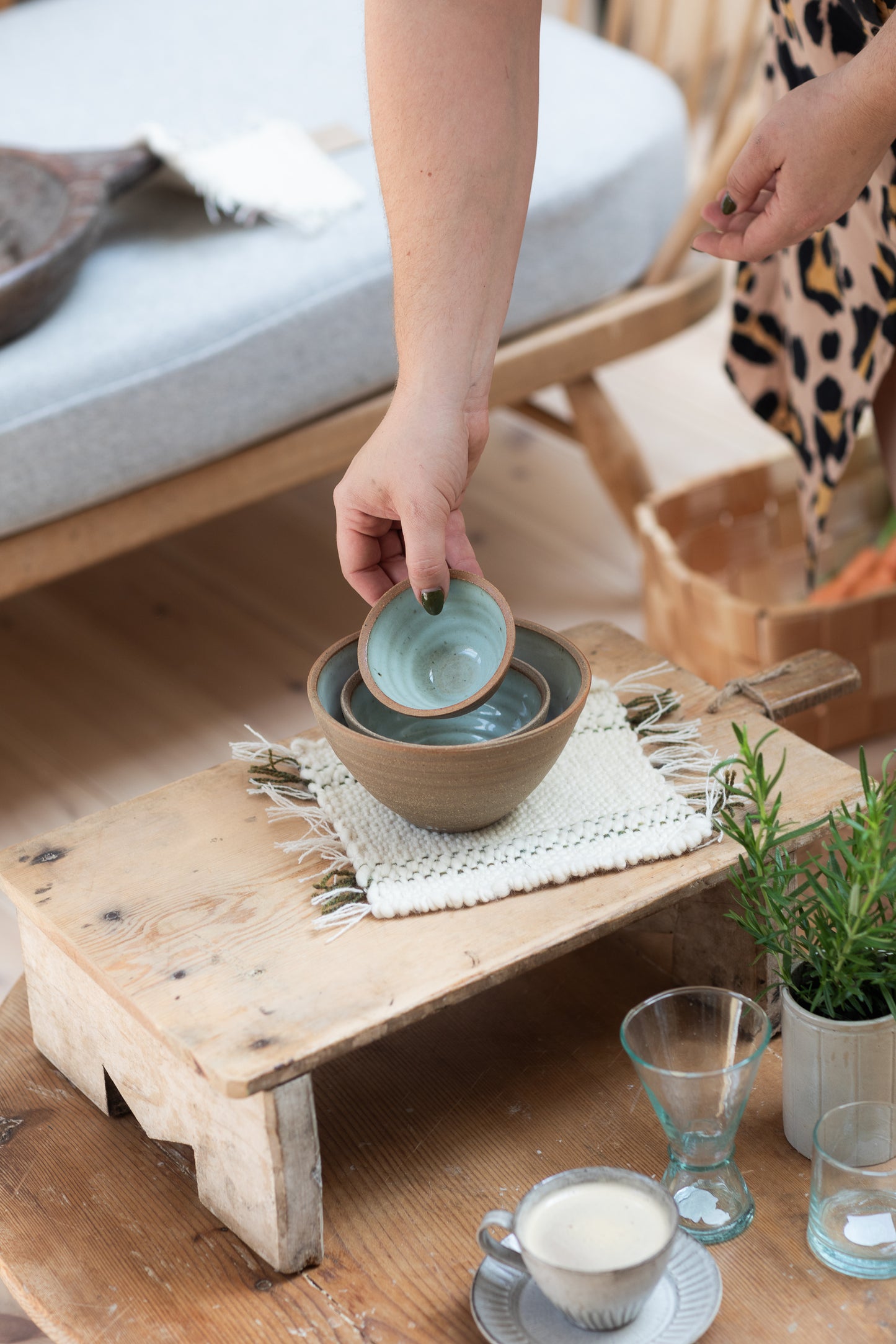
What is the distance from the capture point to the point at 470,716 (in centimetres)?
106

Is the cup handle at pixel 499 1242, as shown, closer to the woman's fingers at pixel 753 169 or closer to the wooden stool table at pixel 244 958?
the wooden stool table at pixel 244 958

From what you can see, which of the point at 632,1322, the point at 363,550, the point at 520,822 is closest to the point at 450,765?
the point at 520,822

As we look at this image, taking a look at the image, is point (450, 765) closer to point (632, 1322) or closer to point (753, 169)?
point (632, 1322)

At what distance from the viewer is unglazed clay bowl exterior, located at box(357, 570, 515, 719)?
1000 millimetres

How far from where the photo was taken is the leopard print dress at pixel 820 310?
1.19 meters

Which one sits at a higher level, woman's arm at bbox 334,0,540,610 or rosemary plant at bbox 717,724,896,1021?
woman's arm at bbox 334,0,540,610

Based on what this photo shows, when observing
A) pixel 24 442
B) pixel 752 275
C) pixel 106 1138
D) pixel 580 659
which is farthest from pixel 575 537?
pixel 106 1138

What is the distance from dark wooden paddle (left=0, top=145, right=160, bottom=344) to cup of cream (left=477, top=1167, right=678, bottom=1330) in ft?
3.52

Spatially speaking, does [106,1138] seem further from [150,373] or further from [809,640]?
[809,640]

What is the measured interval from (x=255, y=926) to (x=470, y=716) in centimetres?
23

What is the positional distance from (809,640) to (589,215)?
58 cm

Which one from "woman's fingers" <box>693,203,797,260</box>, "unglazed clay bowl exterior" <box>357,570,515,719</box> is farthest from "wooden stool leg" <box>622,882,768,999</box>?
"woman's fingers" <box>693,203,797,260</box>

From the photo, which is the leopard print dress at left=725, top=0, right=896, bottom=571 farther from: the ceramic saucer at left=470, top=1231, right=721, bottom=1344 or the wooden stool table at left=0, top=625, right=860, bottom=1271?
the ceramic saucer at left=470, top=1231, right=721, bottom=1344

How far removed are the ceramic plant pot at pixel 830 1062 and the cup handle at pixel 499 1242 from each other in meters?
0.21
